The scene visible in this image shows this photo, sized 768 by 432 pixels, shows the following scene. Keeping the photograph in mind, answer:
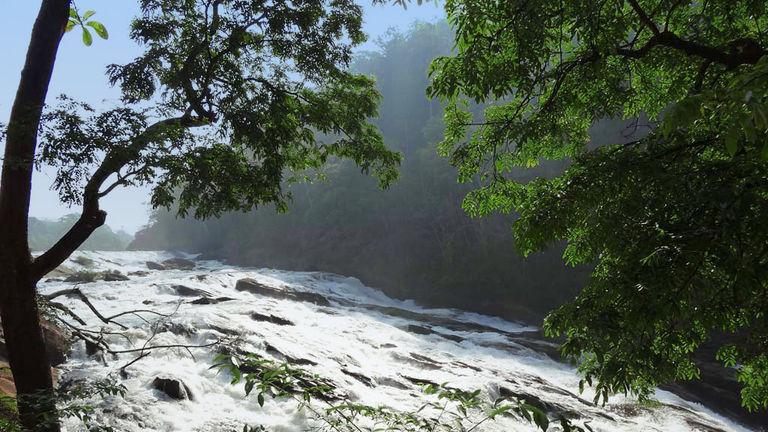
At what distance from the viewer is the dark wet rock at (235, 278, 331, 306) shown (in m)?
18.8

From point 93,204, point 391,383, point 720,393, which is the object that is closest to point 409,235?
point 720,393

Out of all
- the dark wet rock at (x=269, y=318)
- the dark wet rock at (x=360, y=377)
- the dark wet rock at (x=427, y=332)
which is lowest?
the dark wet rock at (x=360, y=377)

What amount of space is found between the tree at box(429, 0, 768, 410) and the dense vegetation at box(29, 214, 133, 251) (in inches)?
3432

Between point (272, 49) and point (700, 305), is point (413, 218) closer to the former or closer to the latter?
point (272, 49)

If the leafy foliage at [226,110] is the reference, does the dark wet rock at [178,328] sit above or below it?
below

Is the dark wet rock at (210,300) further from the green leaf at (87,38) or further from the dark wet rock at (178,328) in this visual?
the green leaf at (87,38)

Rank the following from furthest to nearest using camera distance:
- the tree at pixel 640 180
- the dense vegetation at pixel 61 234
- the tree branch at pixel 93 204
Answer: the dense vegetation at pixel 61 234, the tree branch at pixel 93 204, the tree at pixel 640 180

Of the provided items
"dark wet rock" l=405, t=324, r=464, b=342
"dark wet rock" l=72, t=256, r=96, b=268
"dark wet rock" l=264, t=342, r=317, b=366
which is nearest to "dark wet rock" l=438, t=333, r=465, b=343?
"dark wet rock" l=405, t=324, r=464, b=342

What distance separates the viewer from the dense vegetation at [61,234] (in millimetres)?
80125

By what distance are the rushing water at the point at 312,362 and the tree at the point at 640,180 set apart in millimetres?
3437

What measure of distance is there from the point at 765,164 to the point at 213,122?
5.54 metres

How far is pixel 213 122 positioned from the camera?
5.78 meters

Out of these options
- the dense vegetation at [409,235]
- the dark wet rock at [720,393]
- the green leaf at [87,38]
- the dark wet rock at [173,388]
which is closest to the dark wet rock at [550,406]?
the dark wet rock at [720,393]

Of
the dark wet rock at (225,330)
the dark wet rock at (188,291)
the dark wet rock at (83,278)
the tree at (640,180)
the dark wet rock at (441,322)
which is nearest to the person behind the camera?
the tree at (640,180)
